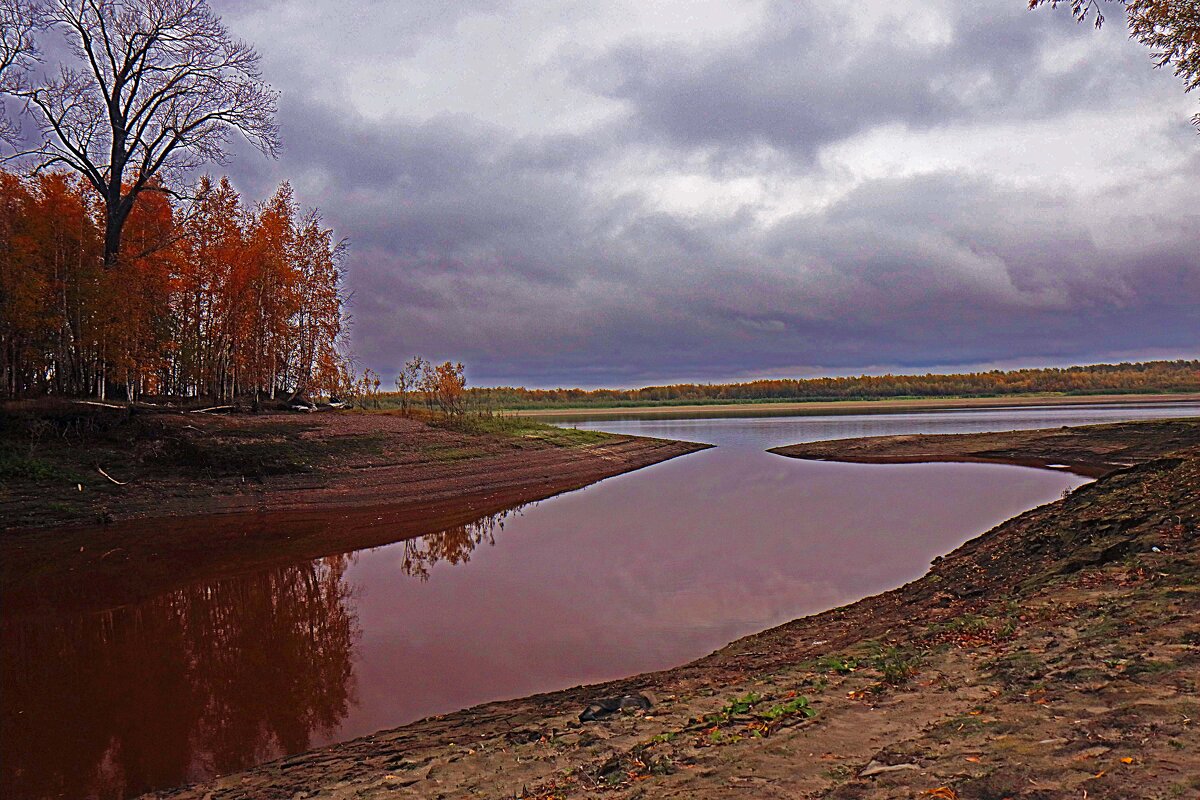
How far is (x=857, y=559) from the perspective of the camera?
11961 mm

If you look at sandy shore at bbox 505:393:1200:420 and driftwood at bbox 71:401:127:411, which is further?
sandy shore at bbox 505:393:1200:420

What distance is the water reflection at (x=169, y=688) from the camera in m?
5.29

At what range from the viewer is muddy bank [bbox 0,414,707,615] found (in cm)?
1202

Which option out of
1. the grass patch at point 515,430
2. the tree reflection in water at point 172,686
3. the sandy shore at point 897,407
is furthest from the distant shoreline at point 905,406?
the tree reflection in water at point 172,686

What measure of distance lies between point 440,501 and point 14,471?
1029 centimetres

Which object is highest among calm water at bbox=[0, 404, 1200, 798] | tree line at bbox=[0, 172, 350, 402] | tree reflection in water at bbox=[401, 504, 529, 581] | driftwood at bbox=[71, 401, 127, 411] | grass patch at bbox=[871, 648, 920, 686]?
tree line at bbox=[0, 172, 350, 402]

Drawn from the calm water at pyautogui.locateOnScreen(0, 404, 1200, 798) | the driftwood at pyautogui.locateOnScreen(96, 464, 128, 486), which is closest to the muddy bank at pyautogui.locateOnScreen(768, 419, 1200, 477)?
the calm water at pyautogui.locateOnScreen(0, 404, 1200, 798)

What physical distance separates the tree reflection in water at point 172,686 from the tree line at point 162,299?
13768 millimetres

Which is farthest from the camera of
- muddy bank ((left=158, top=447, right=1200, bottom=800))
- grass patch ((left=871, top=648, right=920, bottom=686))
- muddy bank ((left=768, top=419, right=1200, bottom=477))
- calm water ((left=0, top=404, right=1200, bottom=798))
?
muddy bank ((left=768, top=419, right=1200, bottom=477))

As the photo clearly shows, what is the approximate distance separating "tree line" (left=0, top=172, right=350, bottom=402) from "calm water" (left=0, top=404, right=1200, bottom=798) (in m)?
13.3

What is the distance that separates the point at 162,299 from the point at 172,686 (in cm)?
2079

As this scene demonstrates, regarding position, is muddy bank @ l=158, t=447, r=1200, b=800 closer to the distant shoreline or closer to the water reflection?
the water reflection

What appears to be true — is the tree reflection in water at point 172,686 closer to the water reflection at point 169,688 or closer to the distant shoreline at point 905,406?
the water reflection at point 169,688

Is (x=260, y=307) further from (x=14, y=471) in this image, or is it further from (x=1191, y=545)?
(x=1191, y=545)
